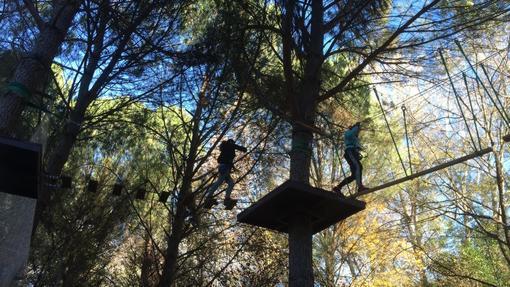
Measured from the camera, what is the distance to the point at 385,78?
7527mm

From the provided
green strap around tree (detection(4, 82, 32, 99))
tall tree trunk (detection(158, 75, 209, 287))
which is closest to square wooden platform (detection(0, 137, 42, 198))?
green strap around tree (detection(4, 82, 32, 99))

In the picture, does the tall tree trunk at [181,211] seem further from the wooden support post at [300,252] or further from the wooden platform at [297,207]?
the wooden support post at [300,252]

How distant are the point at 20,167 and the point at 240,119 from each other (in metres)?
5.31

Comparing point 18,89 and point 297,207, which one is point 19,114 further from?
point 297,207

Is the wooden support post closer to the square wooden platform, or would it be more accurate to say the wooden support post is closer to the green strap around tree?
the square wooden platform

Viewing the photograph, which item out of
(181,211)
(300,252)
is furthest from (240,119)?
(300,252)

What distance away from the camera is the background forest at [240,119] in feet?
20.4

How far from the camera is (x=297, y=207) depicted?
5059mm

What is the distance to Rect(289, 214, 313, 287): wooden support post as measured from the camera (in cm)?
484

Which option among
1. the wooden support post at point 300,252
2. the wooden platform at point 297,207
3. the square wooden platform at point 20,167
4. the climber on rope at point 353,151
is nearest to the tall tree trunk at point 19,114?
the square wooden platform at point 20,167

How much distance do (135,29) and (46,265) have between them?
5.20m

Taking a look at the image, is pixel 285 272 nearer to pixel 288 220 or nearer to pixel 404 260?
pixel 404 260

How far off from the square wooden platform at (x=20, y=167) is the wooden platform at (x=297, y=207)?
2.17 m

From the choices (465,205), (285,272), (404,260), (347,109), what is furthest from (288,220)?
(404,260)
